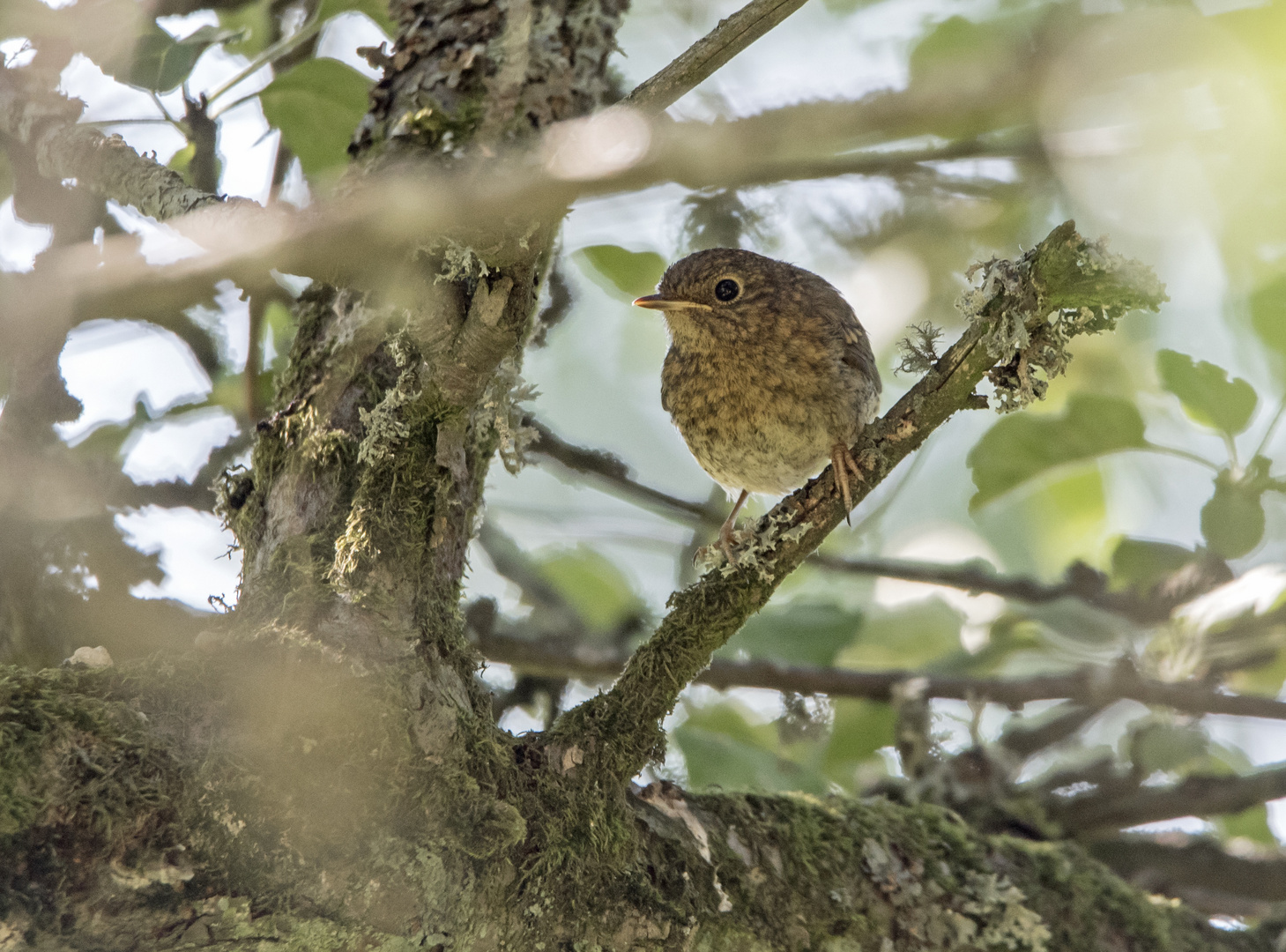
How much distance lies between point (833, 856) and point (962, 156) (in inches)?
78.7

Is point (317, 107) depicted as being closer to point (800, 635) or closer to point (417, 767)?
point (417, 767)

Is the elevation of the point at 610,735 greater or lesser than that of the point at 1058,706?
lesser

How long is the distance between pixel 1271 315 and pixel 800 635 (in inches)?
71.9

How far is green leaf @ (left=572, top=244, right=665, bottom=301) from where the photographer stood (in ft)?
12.2

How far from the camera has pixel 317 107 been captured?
3.38 metres

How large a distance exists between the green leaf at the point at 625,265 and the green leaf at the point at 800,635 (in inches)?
48.4

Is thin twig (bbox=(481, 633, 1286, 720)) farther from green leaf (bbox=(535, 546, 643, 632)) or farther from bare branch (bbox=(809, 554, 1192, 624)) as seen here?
green leaf (bbox=(535, 546, 643, 632))

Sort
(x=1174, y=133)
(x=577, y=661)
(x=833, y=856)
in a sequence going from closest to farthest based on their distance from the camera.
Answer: (x=1174, y=133)
(x=833, y=856)
(x=577, y=661)


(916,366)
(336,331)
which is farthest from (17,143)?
(916,366)

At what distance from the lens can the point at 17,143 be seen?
9.64 feet

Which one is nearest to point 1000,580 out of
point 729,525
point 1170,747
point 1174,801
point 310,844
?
point 1170,747

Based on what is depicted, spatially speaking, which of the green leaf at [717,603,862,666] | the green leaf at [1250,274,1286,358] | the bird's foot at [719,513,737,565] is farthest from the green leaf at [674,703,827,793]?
the green leaf at [1250,274,1286,358]

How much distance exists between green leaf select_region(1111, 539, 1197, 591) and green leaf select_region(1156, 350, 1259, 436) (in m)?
0.45

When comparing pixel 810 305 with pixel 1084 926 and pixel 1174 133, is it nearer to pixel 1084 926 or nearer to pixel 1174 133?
pixel 1174 133
